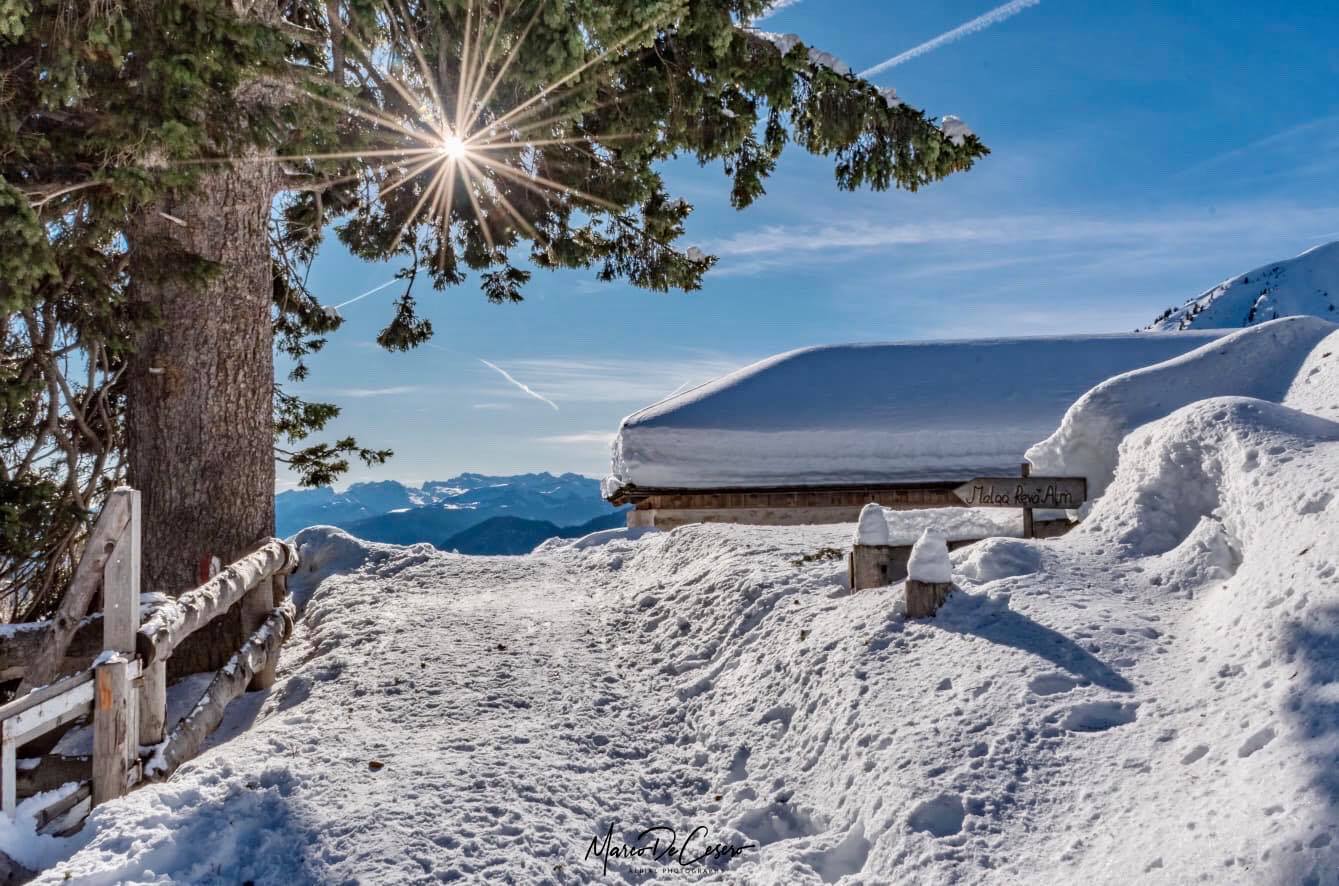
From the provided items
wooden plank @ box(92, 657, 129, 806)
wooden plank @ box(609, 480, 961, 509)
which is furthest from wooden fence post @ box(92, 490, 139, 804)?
wooden plank @ box(609, 480, 961, 509)

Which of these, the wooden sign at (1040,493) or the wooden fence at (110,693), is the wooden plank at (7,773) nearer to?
the wooden fence at (110,693)

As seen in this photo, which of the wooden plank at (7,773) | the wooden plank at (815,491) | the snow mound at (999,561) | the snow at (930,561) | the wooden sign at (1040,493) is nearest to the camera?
the wooden plank at (7,773)

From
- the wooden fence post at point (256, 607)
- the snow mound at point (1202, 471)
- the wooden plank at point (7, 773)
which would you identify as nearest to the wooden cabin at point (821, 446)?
the wooden fence post at point (256, 607)

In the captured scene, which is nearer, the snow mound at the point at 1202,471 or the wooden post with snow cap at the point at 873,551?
the snow mound at the point at 1202,471

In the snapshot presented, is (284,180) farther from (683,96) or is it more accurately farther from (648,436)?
(648,436)

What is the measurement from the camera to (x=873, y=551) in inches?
218

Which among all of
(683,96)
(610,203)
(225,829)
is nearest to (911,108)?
(683,96)

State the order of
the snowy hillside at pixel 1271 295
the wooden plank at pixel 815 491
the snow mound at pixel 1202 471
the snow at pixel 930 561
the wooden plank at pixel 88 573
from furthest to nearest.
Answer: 1. the snowy hillside at pixel 1271 295
2. the wooden plank at pixel 815 491
3. the snow at pixel 930 561
4. the wooden plank at pixel 88 573
5. the snow mound at pixel 1202 471

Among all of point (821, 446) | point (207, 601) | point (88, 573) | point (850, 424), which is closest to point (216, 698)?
point (207, 601)

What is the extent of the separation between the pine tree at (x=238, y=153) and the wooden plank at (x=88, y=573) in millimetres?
2184

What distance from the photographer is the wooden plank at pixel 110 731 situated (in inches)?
162

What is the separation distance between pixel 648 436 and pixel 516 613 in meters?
5.34

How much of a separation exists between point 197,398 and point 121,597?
3.68 meters

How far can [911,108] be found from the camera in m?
8.88
